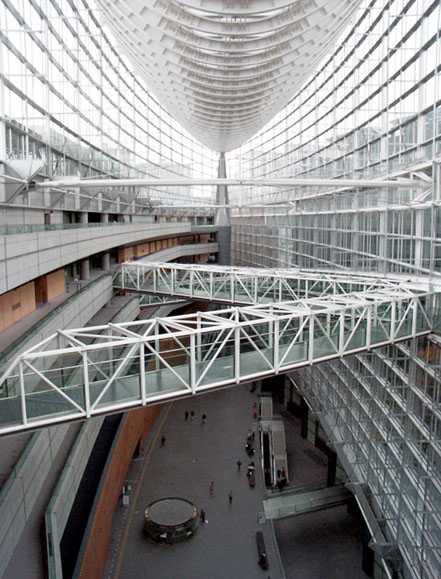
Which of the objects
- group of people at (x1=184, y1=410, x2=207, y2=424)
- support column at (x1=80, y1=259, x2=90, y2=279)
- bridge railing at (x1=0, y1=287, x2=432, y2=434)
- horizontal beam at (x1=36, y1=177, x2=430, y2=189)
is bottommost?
group of people at (x1=184, y1=410, x2=207, y2=424)

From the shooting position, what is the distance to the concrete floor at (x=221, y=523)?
17.5m

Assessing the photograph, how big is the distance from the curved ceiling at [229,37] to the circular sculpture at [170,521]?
1547 centimetres

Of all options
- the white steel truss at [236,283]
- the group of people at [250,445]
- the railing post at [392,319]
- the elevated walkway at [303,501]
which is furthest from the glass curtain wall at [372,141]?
the group of people at [250,445]

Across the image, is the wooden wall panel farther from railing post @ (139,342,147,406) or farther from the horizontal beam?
the horizontal beam

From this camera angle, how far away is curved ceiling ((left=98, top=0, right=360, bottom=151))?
1444 cm

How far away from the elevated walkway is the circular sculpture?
2.87 metres

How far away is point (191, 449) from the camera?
25422 mm

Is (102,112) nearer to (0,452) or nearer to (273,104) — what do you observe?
(273,104)

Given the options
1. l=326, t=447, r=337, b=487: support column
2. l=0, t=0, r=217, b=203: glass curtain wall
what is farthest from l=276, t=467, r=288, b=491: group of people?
l=0, t=0, r=217, b=203: glass curtain wall

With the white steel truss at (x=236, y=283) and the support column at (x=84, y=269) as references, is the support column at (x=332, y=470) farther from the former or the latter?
the support column at (x=84, y=269)

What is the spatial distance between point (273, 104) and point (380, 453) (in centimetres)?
1941

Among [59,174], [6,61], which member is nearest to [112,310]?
[59,174]

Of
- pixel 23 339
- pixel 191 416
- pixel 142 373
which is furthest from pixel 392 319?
pixel 191 416

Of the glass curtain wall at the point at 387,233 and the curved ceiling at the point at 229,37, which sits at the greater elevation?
the curved ceiling at the point at 229,37
